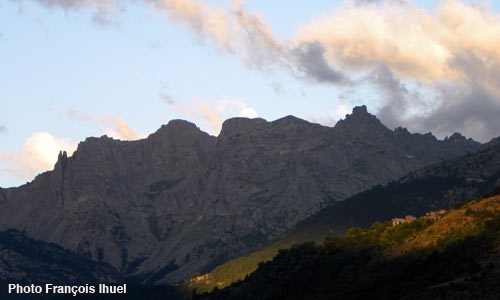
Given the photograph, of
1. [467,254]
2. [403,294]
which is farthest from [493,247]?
[403,294]

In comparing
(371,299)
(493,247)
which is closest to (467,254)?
(493,247)

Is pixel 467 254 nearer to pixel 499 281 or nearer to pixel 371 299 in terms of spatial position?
pixel 371 299

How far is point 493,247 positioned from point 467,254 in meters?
5.63

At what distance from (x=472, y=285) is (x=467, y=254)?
3564 centimetres

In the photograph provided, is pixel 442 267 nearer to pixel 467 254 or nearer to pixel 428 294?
pixel 467 254

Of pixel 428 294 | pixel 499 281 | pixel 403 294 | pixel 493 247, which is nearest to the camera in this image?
pixel 499 281

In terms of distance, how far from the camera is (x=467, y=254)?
650ft

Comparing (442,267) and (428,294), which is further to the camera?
(442,267)

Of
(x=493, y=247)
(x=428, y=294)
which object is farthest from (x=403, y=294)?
(x=493, y=247)

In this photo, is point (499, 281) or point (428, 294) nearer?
point (499, 281)

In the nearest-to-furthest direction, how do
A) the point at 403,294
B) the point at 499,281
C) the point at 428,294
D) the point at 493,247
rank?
the point at 499,281 → the point at 428,294 → the point at 403,294 → the point at 493,247

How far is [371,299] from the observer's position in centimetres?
19888

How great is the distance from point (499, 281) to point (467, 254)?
3878cm

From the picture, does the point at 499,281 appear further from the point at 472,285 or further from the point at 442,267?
the point at 442,267
